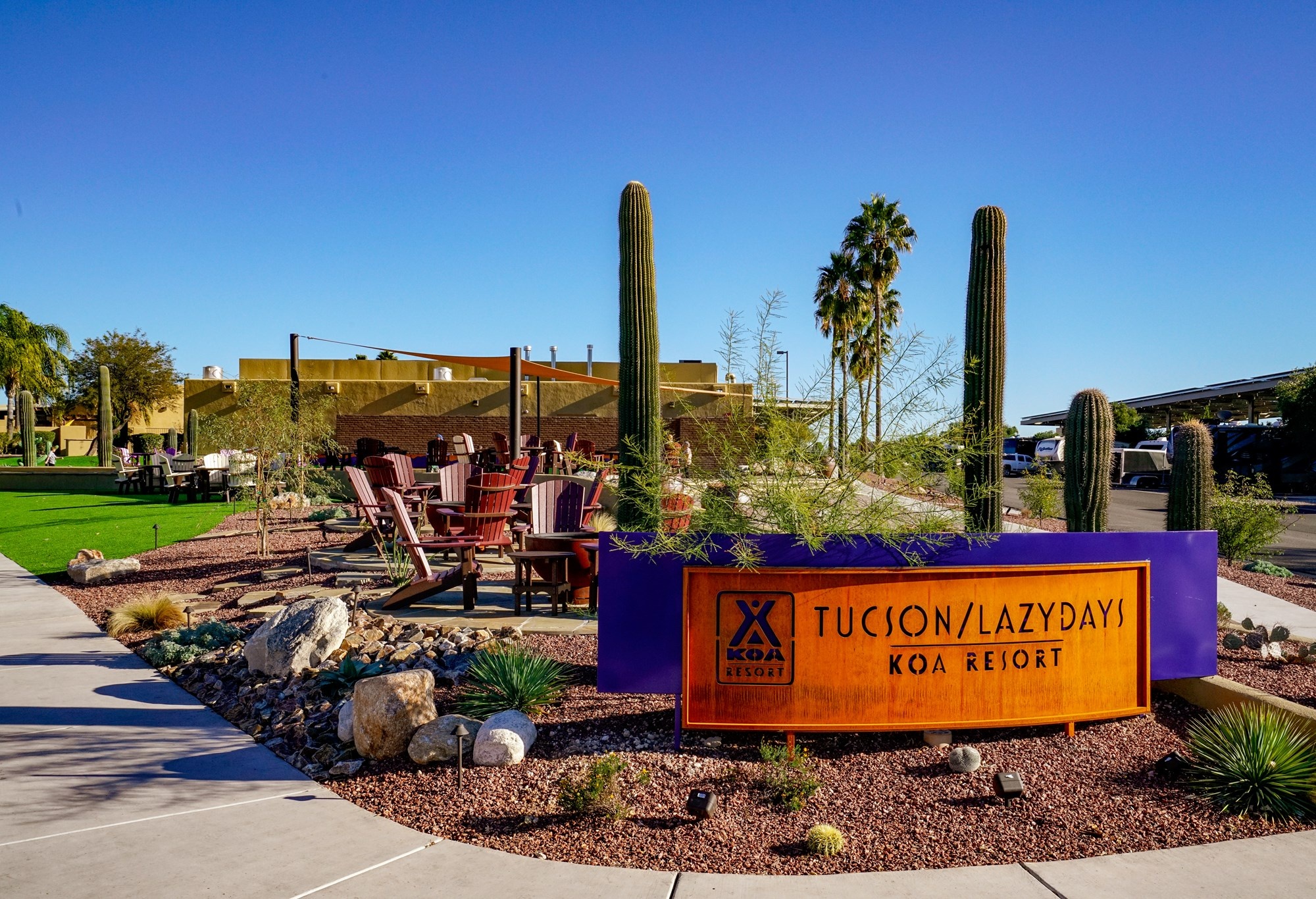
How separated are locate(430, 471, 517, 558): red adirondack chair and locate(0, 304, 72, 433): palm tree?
51.0 meters

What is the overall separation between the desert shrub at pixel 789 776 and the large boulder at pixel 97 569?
27.0ft

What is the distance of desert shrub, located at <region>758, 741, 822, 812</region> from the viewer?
3.88 m

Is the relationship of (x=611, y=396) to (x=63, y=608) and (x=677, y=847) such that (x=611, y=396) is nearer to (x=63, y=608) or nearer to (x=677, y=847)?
(x=63, y=608)

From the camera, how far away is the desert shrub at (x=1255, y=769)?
3865mm

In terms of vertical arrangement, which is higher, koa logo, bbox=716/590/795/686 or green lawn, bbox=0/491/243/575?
koa logo, bbox=716/590/795/686

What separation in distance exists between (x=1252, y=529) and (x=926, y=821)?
34.3 ft

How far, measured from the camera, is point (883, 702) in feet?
14.4

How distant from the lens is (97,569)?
9.42 m

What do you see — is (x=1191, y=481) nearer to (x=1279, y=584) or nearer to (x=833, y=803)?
(x=1279, y=584)

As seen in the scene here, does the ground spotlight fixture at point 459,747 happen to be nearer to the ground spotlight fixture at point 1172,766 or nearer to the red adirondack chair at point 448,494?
the ground spotlight fixture at point 1172,766

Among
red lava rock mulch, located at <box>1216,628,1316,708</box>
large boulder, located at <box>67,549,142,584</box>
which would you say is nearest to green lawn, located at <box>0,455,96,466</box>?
large boulder, located at <box>67,549,142,584</box>

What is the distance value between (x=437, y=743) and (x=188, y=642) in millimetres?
3182

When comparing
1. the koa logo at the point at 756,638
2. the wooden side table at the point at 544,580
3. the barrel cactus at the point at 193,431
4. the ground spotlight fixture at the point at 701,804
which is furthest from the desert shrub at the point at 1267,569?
the barrel cactus at the point at 193,431

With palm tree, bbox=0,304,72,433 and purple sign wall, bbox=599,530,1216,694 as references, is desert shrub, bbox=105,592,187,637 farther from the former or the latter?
palm tree, bbox=0,304,72,433
